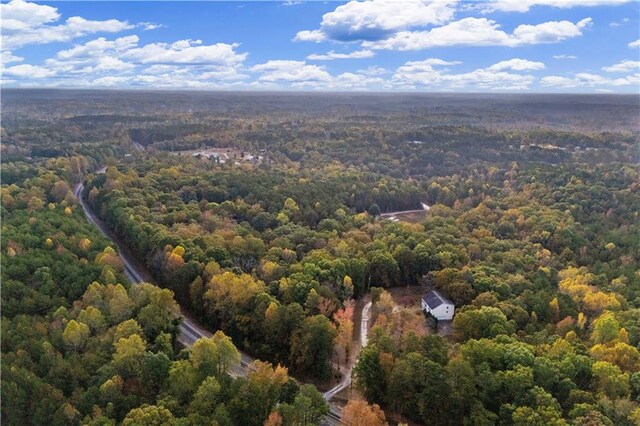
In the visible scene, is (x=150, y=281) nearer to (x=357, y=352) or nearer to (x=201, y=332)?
(x=201, y=332)

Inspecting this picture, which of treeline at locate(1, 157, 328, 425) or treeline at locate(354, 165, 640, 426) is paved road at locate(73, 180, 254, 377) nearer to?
treeline at locate(1, 157, 328, 425)

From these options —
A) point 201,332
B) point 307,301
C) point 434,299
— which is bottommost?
point 201,332

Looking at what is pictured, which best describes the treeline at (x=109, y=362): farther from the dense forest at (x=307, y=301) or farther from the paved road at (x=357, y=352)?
the paved road at (x=357, y=352)

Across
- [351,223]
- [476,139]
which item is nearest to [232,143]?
[476,139]

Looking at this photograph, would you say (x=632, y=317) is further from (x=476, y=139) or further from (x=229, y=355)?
(x=476, y=139)

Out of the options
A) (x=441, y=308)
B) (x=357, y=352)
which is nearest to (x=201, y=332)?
(x=357, y=352)

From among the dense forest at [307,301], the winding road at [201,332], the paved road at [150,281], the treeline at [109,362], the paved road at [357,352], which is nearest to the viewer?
the treeline at [109,362]

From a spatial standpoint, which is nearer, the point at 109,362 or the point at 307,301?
the point at 109,362

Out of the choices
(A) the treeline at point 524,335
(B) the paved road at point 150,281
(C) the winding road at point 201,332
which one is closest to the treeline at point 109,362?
(B) the paved road at point 150,281
